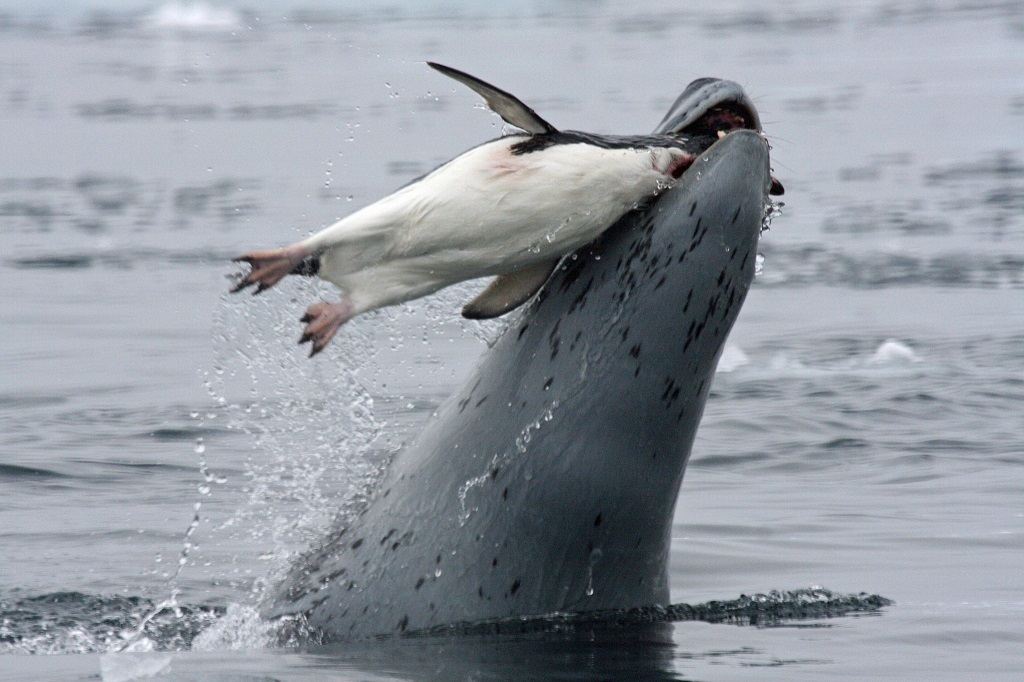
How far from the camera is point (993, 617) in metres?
5.50

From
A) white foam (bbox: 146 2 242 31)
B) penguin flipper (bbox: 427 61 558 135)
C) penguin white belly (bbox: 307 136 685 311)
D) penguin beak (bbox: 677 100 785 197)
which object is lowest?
penguin white belly (bbox: 307 136 685 311)

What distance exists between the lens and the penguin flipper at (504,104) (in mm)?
4172

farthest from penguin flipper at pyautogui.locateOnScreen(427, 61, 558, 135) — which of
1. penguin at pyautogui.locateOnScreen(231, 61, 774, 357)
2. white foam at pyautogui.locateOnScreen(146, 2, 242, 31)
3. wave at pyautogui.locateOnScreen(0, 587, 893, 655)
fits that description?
white foam at pyautogui.locateOnScreen(146, 2, 242, 31)

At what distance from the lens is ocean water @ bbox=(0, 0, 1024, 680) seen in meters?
5.20

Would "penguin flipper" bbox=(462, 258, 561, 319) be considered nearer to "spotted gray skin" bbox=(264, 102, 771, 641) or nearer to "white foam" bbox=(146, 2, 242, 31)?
"spotted gray skin" bbox=(264, 102, 771, 641)

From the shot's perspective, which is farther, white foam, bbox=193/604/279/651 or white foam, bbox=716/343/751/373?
white foam, bbox=716/343/751/373

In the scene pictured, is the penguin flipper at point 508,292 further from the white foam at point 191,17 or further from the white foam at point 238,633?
the white foam at point 191,17

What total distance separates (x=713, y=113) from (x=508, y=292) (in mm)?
707

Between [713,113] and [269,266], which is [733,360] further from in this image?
[269,266]

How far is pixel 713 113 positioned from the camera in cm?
457

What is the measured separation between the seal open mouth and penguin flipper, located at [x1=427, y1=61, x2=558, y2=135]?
434 millimetres

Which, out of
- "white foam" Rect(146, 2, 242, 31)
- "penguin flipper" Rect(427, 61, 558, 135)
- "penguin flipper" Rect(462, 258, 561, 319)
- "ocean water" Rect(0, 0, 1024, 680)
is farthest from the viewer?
"white foam" Rect(146, 2, 242, 31)

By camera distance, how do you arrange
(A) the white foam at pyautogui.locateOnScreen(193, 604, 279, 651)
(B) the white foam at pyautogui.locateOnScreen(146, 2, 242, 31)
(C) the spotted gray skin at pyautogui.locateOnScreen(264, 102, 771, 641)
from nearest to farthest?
(C) the spotted gray skin at pyautogui.locateOnScreen(264, 102, 771, 641) < (A) the white foam at pyautogui.locateOnScreen(193, 604, 279, 651) < (B) the white foam at pyautogui.locateOnScreen(146, 2, 242, 31)

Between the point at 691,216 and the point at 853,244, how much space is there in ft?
35.7
